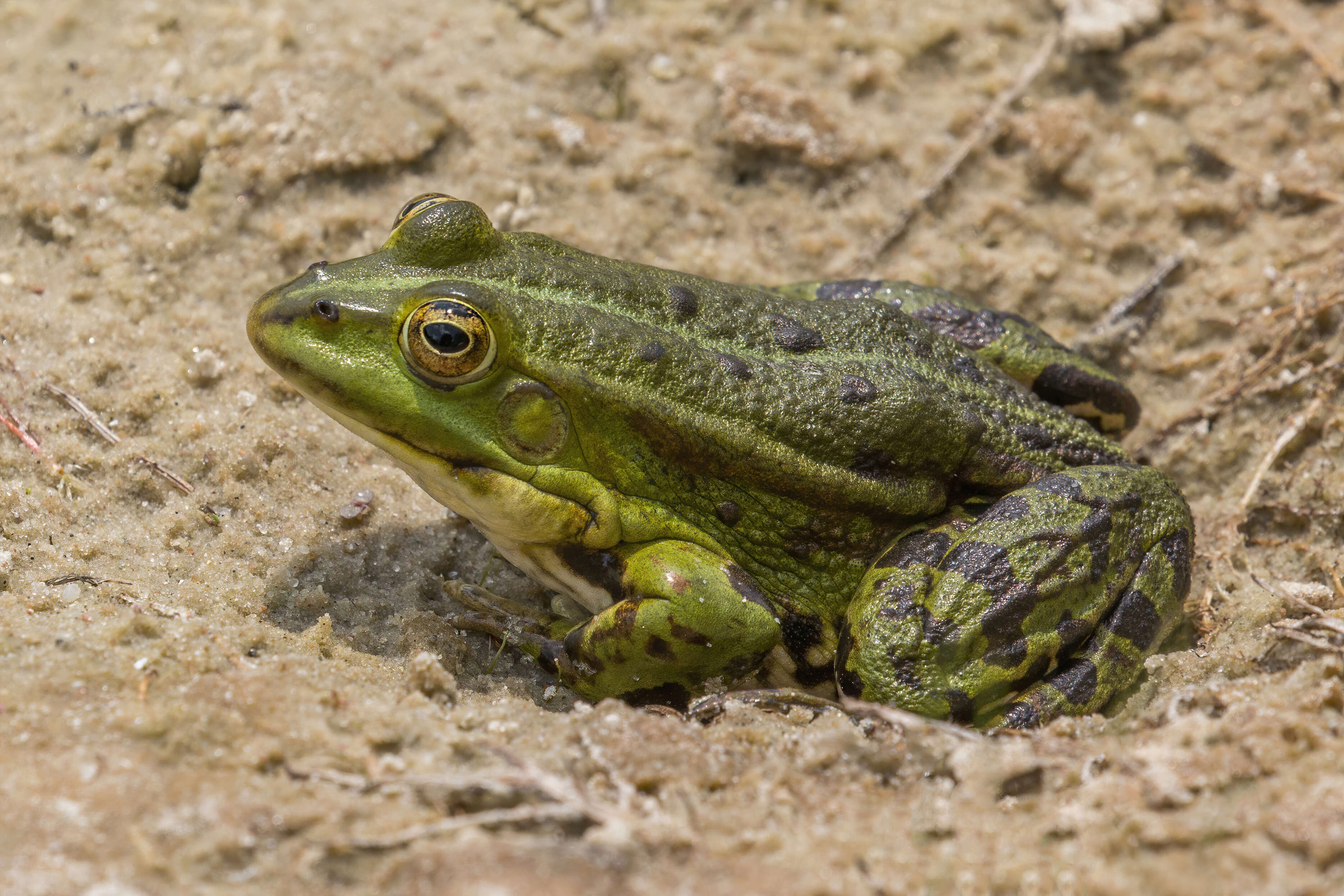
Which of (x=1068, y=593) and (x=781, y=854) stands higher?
(x=1068, y=593)

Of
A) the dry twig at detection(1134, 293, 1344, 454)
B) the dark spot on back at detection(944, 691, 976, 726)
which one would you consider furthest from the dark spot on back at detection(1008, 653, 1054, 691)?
the dry twig at detection(1134, 293, 1344, 454)

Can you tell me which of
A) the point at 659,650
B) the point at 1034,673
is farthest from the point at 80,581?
the point at 1034,673

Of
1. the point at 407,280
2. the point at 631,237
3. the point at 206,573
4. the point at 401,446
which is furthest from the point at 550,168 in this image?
the point at 206,573

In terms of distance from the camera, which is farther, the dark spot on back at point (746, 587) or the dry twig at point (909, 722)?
the dark spot on back at point (746, 587)

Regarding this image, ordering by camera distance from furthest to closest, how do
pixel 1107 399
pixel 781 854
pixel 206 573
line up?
1. pixel 1107 399
2. pixel 206 573
3. pixel 781 854

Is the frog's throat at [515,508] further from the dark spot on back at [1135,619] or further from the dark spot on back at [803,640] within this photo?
the dark spot on back at [1135,619]

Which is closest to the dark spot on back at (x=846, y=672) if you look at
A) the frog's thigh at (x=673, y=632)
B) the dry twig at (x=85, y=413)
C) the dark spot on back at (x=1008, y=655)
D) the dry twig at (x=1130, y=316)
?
the frog's thigh at (x=673, y=632)

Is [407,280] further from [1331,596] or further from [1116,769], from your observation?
[1331,596]
